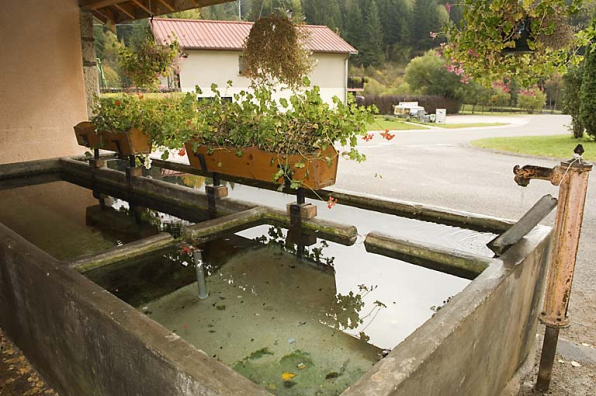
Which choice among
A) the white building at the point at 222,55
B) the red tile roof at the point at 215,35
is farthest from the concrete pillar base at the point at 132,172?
the red tile roof at the point at 215,35

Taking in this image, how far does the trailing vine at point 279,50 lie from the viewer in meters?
3.17

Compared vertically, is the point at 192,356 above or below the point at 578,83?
below

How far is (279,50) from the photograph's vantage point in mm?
3199

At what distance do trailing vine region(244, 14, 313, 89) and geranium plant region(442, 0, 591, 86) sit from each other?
4.46 ft

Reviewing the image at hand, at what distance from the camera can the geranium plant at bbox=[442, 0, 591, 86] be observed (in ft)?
6.03

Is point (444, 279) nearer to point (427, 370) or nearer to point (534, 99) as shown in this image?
point (427, 370)

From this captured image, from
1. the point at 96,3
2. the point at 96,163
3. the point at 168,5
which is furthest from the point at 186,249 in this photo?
the point at 96,3

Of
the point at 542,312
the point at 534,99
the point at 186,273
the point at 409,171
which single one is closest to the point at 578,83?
the point at 409,171

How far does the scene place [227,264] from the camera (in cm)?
249

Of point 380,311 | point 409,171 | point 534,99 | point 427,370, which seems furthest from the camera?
point 534,99

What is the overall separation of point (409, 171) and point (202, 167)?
576 cm

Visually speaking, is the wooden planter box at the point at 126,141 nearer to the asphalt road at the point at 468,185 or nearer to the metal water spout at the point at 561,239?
the asphalt road at the point at 468,185

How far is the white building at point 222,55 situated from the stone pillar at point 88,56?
10272 millimetres

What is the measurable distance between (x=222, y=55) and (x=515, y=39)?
17545 millimetres
